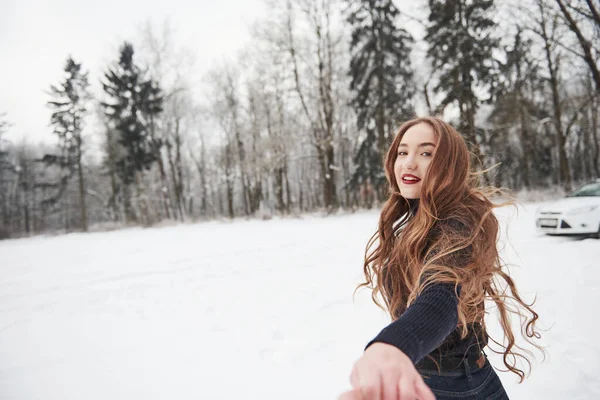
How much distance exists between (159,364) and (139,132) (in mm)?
23494

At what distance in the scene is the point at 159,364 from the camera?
3154mm

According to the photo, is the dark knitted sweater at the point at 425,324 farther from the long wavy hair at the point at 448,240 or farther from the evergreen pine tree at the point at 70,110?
the evergreen pine tree at the point at 70,110

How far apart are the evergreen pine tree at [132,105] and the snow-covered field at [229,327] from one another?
1744 cm

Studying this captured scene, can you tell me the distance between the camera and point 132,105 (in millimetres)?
22922

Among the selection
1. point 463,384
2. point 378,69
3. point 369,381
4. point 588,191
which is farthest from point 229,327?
point 378,69

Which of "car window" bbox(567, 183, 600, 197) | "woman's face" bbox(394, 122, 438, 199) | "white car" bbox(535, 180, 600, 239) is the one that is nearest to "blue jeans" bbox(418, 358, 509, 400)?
"woman's face" bbox(394, 122, 438, 199)

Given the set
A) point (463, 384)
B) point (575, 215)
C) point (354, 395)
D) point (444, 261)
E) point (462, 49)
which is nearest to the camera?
point (354, 395)

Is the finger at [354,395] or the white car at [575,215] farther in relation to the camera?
the white car at [575,215]

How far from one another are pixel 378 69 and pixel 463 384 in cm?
1946

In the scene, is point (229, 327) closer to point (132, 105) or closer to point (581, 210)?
point (581, 210)

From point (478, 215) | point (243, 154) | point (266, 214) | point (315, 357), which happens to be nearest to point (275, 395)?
point (315, 357)

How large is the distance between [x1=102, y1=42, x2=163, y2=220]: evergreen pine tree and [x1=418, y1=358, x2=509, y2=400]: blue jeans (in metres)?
24.9

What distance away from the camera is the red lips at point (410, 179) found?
1275 millimetres

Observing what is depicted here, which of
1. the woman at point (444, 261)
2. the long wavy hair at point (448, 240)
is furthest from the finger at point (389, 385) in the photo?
the long wavy hair at point (448, 240)
